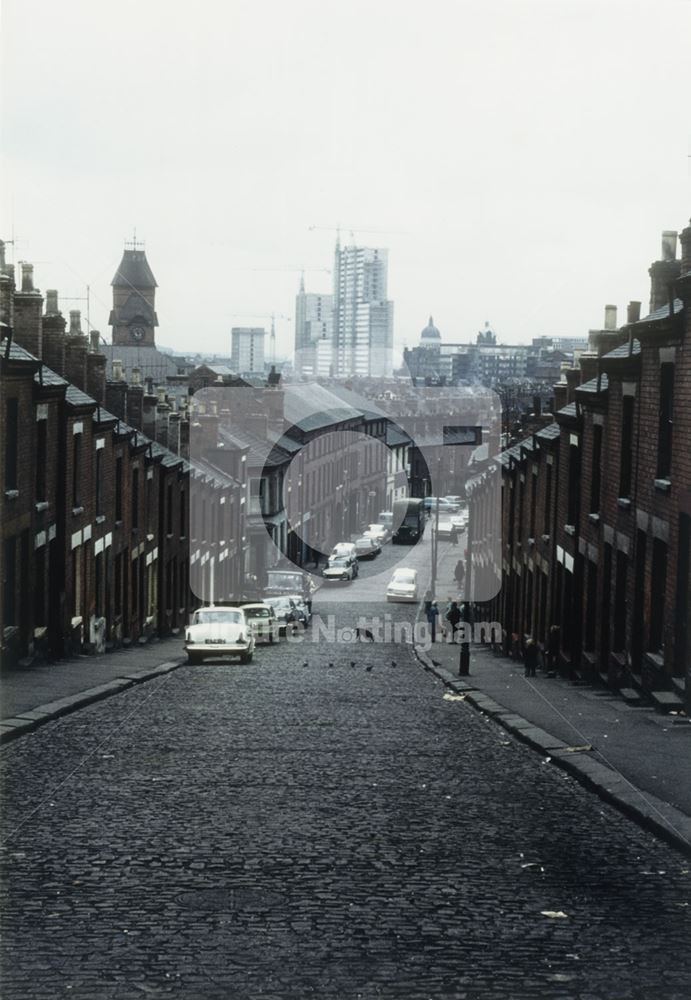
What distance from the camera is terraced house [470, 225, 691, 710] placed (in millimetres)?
22391

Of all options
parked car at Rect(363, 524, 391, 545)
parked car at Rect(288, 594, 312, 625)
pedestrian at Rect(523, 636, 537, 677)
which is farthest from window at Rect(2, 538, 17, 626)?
parked car at Rect(363, 524, 391, 545)

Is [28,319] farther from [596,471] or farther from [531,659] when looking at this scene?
[531,659]

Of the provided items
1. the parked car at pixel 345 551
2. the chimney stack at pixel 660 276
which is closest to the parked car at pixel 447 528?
the parked car at pixel 345 551

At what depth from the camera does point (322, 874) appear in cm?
1147

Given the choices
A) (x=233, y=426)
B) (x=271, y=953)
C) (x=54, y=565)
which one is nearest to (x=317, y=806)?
(x=271, y=953)

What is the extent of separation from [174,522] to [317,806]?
37.9 meters

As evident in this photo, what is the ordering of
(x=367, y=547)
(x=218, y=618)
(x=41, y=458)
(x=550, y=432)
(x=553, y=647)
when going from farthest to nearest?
1. (x=367, y=547)
2. (x=550, y=432)
3. (x=218, y=618)
4. (x=553, y=647)
5. (x=41, y=458)

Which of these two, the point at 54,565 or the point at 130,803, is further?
the point at 54,565

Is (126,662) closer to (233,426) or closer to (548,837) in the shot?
(548,837)

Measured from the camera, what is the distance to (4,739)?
1888 cm

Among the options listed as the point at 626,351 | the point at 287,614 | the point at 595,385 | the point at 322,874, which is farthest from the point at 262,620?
the point at 322,874

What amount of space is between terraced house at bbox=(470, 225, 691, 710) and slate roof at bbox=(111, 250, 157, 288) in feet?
421

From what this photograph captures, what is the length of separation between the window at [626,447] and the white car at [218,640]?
537 inches

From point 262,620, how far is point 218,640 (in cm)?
987
